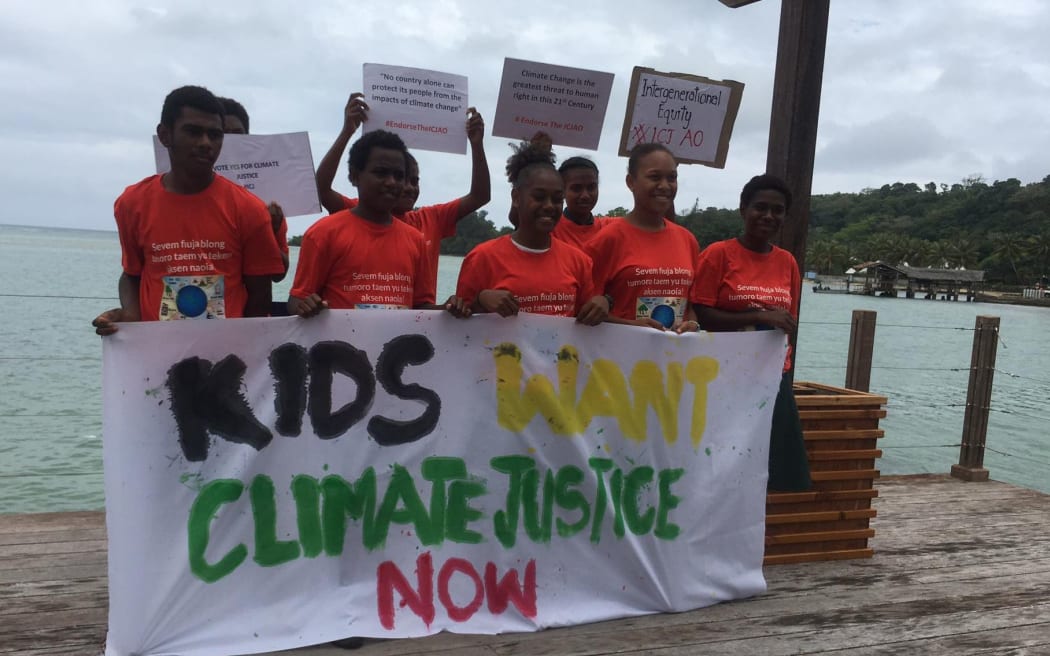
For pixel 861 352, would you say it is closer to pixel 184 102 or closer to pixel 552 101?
pixel 552 101

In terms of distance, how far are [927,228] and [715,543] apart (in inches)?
4237

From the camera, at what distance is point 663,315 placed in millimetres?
3539

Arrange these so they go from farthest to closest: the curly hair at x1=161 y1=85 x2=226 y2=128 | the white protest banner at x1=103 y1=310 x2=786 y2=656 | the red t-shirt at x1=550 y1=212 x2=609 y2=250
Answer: the red t-shirt at x1=550 y1=212 x2=609 y2=250
the curly hair at x1=161 y1=85 x2=226 y2=128
the white protest banner at x1=103 y1=310 x2=786 y2=656

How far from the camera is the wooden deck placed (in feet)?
9.64

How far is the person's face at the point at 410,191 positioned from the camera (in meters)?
3.50

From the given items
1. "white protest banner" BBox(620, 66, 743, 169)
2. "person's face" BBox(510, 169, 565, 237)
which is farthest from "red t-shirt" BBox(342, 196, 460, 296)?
"white protest banner" BBox(620, 66, 743, 169)

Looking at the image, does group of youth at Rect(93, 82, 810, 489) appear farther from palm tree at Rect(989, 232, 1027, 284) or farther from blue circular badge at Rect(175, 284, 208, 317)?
palm tree at Rect(989, 232, 1027, 284)

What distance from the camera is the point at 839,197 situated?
123 meters

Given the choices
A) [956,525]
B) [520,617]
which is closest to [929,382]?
[956,525]

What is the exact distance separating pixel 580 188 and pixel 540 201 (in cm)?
71

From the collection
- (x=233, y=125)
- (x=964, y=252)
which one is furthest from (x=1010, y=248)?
(x=233, y=125)

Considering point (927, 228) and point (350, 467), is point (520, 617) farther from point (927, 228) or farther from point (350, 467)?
point (927, 228)

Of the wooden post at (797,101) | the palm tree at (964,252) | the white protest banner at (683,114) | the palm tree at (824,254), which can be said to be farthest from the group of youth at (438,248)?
the palm tree at (824,254)

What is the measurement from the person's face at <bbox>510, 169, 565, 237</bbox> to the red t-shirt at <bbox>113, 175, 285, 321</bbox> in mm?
900
